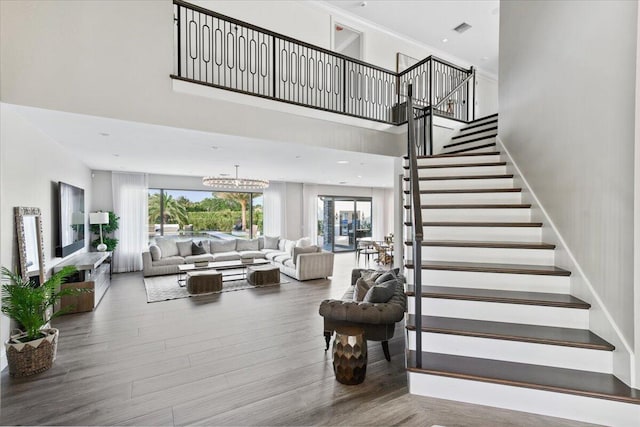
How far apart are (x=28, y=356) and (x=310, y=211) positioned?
8606mm

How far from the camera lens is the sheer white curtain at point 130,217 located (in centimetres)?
783

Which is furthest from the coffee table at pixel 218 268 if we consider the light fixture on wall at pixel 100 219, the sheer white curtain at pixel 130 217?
the light fixture on wall at pixel 100 219

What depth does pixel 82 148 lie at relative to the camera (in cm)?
487

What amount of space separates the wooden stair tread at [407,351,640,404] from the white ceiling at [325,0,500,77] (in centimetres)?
634

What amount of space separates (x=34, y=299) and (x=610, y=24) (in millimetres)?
5117

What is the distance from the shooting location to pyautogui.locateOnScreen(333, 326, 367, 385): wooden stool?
2567 mm

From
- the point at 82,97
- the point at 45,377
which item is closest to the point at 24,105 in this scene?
the point at 82,97

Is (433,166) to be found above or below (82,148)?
below

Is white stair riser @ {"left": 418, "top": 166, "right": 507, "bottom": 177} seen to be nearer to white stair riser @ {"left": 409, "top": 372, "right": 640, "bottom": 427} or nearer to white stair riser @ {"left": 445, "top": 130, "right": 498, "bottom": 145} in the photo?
white stair riser @ {"left": 445, "top": 130, "right": 498, "bottom": 145}

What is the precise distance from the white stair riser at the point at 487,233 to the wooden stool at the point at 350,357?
3.86 ft

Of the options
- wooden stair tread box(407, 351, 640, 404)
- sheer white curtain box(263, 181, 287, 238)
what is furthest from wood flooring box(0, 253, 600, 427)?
sheer white curtain box(263, 181, 287, 238)

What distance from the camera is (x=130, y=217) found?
26.3ft

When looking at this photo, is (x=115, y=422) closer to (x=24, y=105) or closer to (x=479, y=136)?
(x=24, y=105)

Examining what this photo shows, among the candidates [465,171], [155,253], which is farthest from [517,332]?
[155,253]
